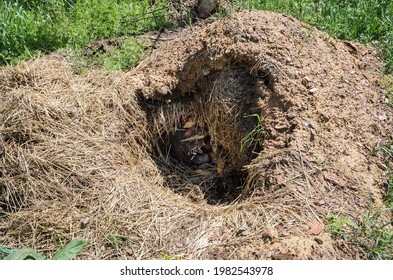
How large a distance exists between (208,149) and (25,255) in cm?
160

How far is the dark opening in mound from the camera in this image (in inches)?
149

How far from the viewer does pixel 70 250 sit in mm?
3082

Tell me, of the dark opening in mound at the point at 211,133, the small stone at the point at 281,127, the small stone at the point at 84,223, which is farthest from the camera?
the dark opening in mound at the point at 211,133

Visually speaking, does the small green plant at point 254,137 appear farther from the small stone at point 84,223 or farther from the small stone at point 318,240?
the small stone at point 84,223

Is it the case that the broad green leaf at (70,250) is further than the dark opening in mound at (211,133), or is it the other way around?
the dark opening in mound at (211,133)

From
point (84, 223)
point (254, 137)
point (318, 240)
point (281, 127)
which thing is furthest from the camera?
point (254, 137)

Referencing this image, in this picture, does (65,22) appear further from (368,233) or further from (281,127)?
(368,233)

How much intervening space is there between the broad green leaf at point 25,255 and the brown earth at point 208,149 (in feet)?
0.62

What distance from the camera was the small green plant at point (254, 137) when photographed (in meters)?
3.60

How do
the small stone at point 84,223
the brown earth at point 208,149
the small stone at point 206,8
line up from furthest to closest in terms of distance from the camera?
the small stone at point 206,8, the small stone at point 84,223, the brown earth at point 208,149

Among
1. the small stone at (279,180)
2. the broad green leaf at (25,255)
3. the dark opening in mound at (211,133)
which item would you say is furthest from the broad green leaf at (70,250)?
the small stone at (279,180)

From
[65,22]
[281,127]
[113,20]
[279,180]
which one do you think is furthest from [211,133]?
[65,22]

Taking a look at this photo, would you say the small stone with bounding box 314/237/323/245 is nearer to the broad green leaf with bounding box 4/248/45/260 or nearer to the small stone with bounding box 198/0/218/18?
the broad green leaf with bounding box 4/248/45/260

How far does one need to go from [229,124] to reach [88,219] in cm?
121
